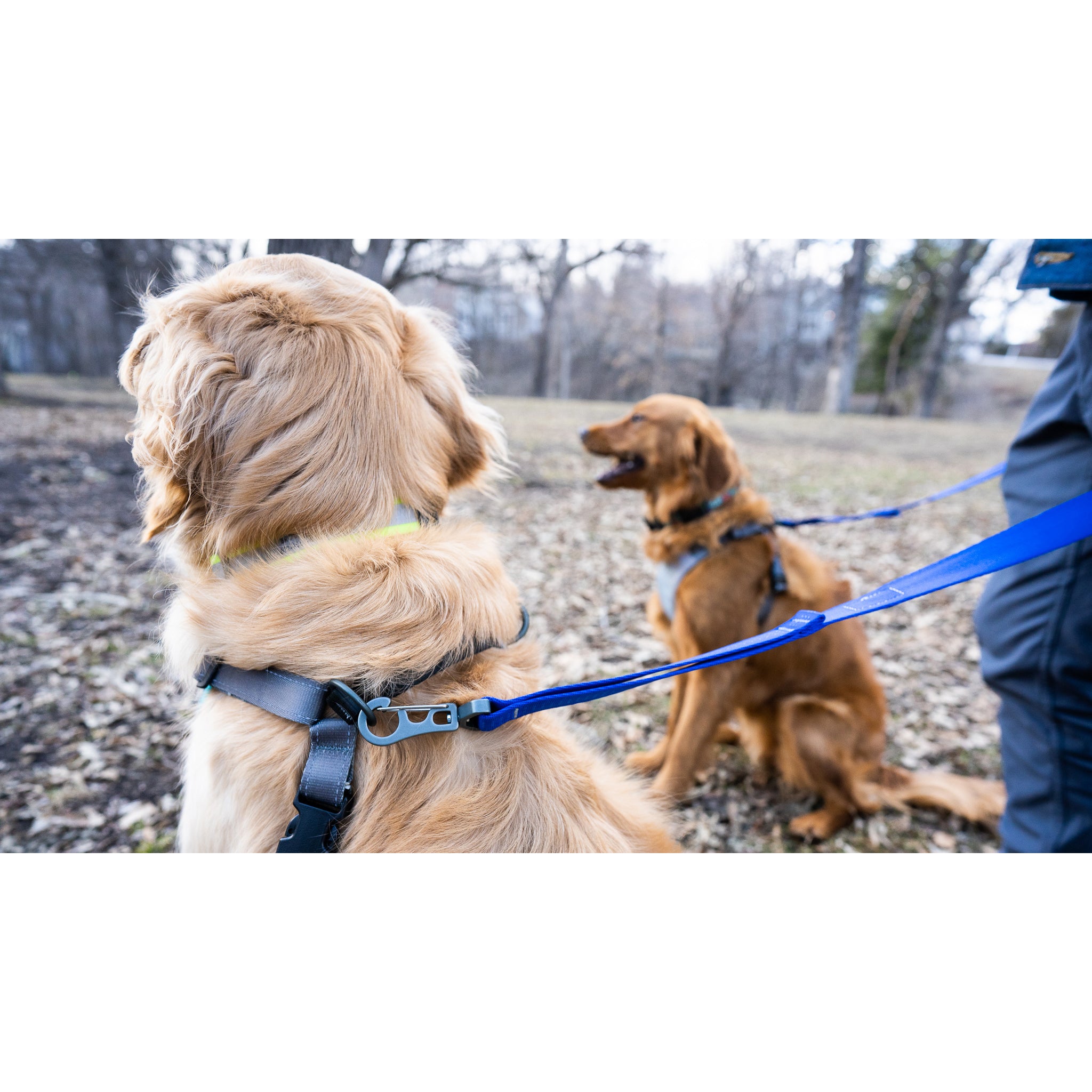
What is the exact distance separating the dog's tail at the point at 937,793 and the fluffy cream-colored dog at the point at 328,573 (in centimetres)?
178

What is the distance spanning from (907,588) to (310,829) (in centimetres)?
128

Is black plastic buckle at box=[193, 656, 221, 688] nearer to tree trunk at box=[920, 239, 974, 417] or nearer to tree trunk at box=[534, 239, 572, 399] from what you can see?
tree trunk at box=[534, 239, 572, 399]

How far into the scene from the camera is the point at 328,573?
1269 mm

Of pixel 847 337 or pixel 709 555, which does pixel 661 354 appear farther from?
pixel 709 555

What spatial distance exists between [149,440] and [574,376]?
586cm

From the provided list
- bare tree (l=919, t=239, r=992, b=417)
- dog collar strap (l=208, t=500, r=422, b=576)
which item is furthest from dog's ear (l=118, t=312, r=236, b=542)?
bare tree (l=919, t=239, r=992, b=417)

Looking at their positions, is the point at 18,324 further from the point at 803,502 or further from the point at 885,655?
the point at 803,502

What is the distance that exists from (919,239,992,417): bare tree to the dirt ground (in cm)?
471

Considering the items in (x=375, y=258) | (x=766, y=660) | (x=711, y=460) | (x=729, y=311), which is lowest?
(x=766, y=660)

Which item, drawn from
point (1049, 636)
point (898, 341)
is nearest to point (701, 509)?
point (1049, 636)

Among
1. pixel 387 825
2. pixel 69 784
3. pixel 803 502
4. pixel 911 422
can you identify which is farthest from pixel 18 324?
pixel 911 422

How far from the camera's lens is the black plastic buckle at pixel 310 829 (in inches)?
45.6

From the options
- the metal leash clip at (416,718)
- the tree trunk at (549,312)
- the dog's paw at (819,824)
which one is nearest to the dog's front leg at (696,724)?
the dog's paw at (819,824)

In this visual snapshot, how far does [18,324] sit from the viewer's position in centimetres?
468
